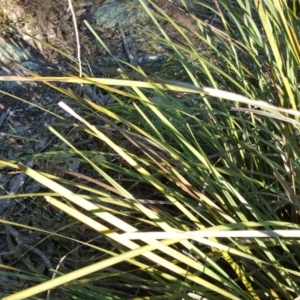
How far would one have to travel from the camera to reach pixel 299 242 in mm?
1249

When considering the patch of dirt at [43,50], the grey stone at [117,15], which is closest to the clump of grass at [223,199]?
the patch of dirt at [43,50]

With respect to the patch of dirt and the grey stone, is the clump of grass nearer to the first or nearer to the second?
the patch of dirt

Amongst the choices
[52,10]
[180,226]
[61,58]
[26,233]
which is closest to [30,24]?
[52,10]

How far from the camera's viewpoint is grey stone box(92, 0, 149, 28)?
9.61ft

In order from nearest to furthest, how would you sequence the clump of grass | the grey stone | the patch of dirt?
1. the clump of grass
2. the patch of dirt
3. the grey stone

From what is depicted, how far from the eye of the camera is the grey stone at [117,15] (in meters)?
2.93

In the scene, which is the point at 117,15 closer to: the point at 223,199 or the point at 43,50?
the point at 43,50

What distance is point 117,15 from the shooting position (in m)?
2.98

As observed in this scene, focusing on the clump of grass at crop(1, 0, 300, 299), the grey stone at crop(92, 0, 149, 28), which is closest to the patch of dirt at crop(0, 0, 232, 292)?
the grey stone at crop(92, 0, 149, 28)

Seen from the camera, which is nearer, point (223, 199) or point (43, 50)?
point (223, 199)

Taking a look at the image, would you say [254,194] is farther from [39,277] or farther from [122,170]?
[39,277]

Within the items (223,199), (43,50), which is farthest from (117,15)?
(223,199)

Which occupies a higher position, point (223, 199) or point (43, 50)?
point (43, 50)

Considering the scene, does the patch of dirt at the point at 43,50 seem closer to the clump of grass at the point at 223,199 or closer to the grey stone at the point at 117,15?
the grey stone at the point at 117,15
